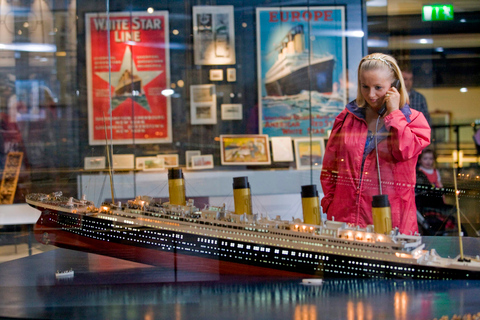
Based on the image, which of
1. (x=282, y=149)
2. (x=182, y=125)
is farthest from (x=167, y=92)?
(x=282, y=149)

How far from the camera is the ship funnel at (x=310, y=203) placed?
3354 millimetres

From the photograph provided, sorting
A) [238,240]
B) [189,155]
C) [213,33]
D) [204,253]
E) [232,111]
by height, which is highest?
[213,33]

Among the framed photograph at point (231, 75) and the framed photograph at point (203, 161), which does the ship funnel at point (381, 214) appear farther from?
the framed photograph at point (231, 75)

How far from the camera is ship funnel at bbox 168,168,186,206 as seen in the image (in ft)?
12.1

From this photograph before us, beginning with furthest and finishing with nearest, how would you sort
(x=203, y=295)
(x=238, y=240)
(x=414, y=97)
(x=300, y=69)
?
1. (x=300, y=69)
2. (x=414, y=97)
3. (x=238, y=240)
4. (x=203, y=295)

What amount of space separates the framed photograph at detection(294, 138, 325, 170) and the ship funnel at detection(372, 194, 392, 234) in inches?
28.2

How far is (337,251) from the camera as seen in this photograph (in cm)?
313

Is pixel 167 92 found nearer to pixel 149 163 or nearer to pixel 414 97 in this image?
pixel 149 163

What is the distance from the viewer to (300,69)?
399 centimetres

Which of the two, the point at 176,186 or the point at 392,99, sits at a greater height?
the point at 392,99

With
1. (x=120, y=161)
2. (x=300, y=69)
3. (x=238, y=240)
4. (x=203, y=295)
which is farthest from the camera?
(x=300, y=69)

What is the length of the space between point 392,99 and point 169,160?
5.94 feet

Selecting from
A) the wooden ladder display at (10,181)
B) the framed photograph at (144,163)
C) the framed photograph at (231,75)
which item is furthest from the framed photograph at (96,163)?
the framed photograph at (231,75)

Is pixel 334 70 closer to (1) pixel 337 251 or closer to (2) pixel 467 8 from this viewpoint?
(2) pixel 467 8
